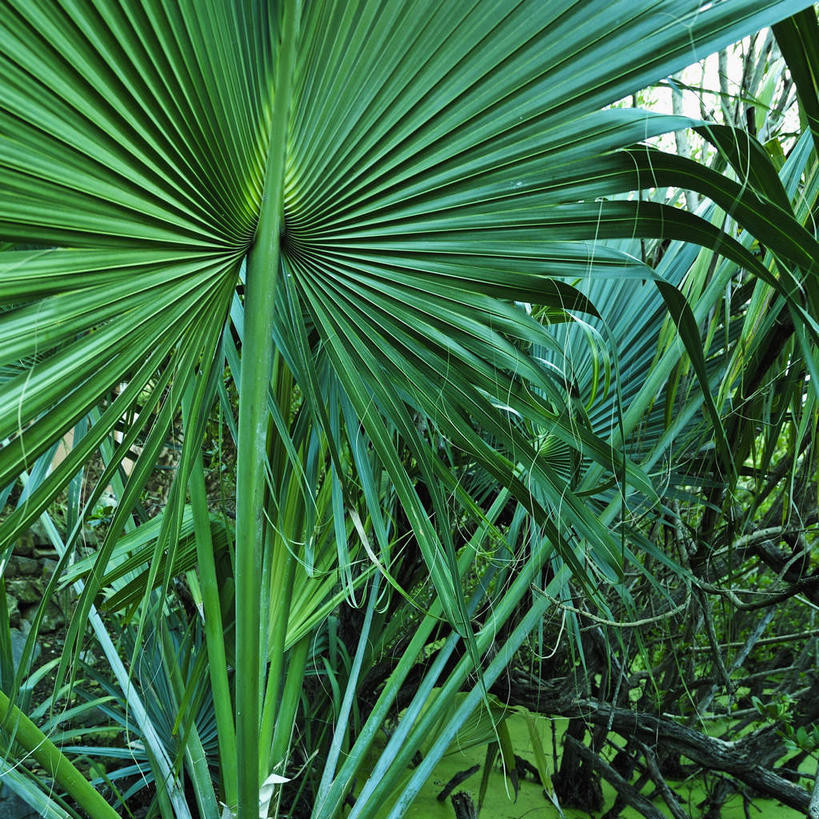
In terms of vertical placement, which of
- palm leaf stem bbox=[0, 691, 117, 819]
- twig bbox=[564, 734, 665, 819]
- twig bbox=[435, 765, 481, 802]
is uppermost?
palm leaf stem bbox=[0, 691, 117, 819]

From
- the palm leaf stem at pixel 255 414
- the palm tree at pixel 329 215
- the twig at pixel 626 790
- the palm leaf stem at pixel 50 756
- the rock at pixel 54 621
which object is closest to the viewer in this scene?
the palm tree at pixel 329 215

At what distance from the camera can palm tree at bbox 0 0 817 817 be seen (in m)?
0.55

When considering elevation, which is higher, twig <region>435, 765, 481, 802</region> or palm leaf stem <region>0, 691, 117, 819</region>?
palm leaf stem <region>0, 691, 117, 819</region>

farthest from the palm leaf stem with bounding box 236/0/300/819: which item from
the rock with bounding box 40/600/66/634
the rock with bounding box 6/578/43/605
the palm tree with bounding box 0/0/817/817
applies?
the rock with bounding box 6/578/43/605

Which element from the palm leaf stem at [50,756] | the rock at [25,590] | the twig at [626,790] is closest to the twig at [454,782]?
the twig at [626,790]

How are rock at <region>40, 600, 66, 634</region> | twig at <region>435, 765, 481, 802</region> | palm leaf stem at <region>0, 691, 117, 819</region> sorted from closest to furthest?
1. palm leaf stem at <region>0, 691, 117, 819</region>
2. twig at <region>435, 765, 481, 802</region>
3. rock at <region>40, 600, 66, 634</region>

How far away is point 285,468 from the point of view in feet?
3.53

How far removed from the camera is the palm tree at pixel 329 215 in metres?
0.55

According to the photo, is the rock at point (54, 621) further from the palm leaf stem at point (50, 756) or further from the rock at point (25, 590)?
the palm leaf stem at point (50, 756)

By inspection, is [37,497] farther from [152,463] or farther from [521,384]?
[521,384]

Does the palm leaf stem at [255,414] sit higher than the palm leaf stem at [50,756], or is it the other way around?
the palm leaf stem at [255,414]

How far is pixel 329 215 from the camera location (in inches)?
28.9

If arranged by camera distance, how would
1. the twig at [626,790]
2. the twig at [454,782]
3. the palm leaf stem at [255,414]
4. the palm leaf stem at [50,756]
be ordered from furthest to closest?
the twig at [454,782] → the twig at [626,790] → the palm leaf stem at [50,756] → the palm leaf stem at [255,414]

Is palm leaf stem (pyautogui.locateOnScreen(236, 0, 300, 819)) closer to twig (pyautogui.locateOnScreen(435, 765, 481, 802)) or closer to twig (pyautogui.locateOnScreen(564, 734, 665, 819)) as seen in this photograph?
twig (pyautogui.locateOnScreen(564, 734, 665, 819))
